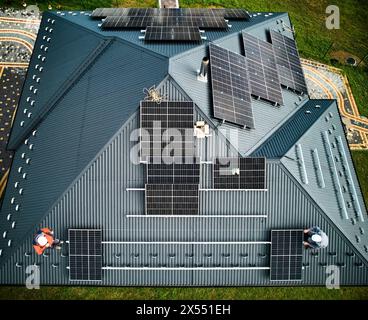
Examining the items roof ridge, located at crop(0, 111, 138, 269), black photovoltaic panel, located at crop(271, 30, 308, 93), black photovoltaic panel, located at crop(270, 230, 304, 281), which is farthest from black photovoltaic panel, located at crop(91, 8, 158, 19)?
black photovoltaic panel, located at crop(270, 230, 304, 281)

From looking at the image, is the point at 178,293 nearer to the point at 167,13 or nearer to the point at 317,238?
the point at 317,238

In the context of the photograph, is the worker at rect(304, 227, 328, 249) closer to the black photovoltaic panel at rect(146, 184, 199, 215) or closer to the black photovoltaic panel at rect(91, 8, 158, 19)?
the black photovoltaic panel at rect(146, 184, 199, 215)

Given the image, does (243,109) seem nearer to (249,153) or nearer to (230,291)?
(249,153)

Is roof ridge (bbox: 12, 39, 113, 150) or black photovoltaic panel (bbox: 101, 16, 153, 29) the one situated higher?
black photovoltaic panel (bbox: 101, 16, 153, 29)

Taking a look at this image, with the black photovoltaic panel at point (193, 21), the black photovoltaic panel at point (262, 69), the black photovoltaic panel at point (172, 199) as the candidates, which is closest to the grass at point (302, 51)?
the black photovoltaic panel at point (172, 199)

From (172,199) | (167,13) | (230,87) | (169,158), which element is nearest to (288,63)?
(230,87)

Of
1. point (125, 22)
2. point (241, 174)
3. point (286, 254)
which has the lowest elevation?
point (286, 254)
